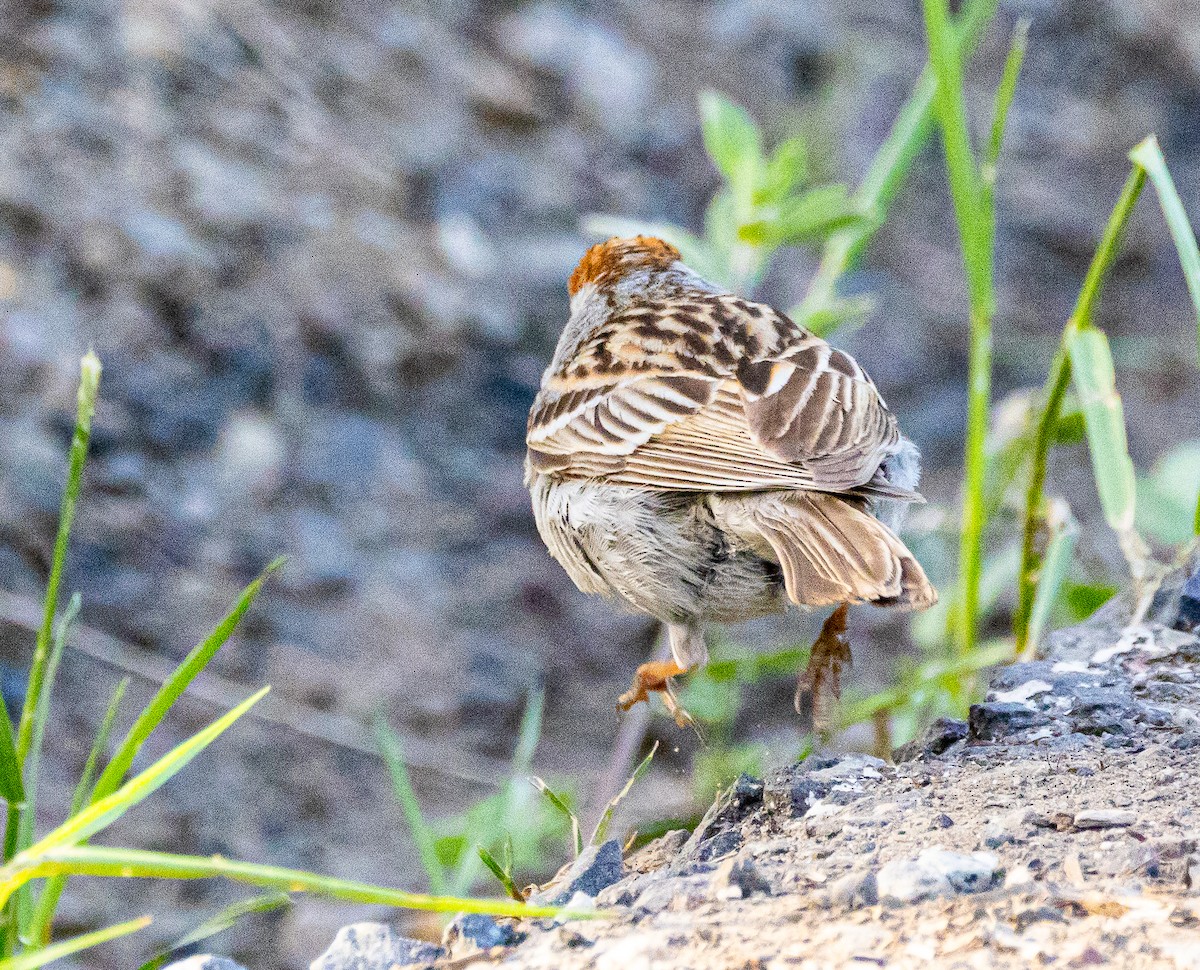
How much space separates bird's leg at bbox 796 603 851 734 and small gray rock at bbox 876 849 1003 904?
177 cm

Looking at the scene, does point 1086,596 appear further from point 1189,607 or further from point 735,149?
point 735,149

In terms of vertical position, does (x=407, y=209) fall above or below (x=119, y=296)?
above

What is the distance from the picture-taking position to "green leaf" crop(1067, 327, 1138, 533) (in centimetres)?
380

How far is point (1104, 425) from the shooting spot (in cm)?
Result: 396

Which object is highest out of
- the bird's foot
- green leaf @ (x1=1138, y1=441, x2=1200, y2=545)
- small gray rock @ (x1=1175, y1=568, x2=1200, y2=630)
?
green leaf @ (x1=1138, y1=441, x2=1200, y2=545)

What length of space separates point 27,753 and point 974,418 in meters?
2.82

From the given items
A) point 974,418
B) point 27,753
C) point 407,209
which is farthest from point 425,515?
point 27,753

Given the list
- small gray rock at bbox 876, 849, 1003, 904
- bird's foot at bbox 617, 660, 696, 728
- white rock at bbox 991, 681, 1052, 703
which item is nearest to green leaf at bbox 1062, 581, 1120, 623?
white rock at bbox 991, 681, 1052, 703

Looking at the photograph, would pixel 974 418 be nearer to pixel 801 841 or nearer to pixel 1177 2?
pixel 801 841

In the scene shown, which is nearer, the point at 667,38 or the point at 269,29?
the point at 269,29

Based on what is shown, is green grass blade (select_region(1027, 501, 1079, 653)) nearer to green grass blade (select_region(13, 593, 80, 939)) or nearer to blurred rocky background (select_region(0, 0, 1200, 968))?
blurred rocky background (select_region(0, 0, 1200, 968))

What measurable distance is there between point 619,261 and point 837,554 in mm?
2178

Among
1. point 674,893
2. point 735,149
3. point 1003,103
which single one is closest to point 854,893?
point 674,893

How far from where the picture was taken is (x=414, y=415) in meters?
6.75
